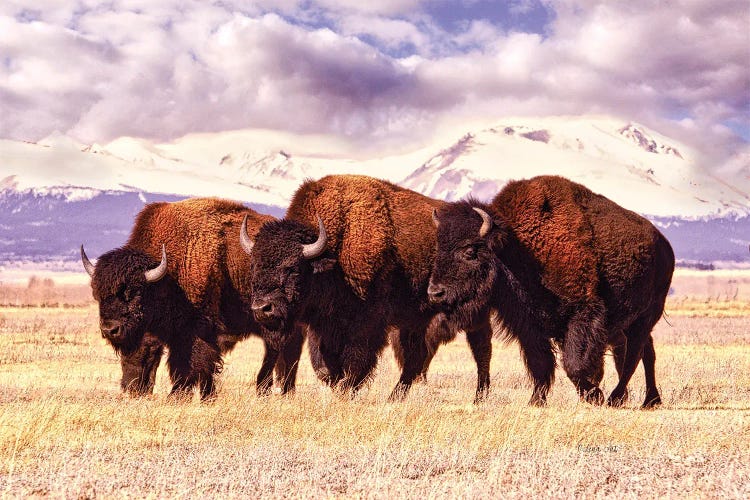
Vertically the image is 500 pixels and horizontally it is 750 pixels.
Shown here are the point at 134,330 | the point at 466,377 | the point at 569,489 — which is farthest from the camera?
the point at 466,377

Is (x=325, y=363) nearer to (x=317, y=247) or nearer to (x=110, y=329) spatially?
(x=317, y=247)

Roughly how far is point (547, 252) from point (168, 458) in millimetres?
5486

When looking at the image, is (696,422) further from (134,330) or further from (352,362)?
(134,330)

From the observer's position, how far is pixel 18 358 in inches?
715

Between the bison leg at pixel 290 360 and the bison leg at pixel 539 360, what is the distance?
119 inches

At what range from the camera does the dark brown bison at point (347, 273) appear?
10648 mm

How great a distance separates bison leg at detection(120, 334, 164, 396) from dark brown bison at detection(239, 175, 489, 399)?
1.77m

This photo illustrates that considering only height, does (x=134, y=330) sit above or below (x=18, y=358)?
above

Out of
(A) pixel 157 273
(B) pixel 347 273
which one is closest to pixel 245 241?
(A) pixel 157 273

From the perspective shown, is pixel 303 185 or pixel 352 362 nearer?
pixel 352 362

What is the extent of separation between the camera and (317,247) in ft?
35.4

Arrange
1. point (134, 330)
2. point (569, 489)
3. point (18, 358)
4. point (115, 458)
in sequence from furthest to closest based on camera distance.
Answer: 1. point (18, 358)
2. point (134, 330)
3. point (115, 458)
4. point (569, 489)

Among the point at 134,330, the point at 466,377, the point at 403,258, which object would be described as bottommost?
the point at 466,377

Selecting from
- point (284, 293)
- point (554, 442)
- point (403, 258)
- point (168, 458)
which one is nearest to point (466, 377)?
point (403, 258)
